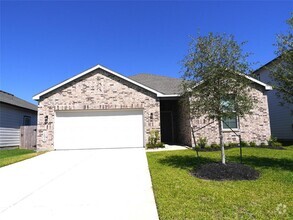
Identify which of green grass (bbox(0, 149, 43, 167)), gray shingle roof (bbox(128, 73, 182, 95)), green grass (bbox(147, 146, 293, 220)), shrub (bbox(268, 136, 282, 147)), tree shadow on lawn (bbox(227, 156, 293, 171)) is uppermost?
gray shingle roof (bbox(128, 73, 182, 95))

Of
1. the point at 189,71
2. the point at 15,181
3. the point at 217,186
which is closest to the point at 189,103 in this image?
the point at 189,71

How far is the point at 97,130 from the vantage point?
509 inches

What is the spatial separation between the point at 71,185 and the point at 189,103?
15.0 ft

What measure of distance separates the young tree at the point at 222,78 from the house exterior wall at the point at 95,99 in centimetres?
630

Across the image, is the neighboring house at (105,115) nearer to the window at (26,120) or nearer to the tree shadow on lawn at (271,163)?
the tree shadow on lawn at (271,163)

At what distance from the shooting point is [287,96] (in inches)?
304

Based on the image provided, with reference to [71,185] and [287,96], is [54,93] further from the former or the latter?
→ [287,96]

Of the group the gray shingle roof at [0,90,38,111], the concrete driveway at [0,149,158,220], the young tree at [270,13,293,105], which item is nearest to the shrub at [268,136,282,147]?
the young tree at [270,13,293,105]

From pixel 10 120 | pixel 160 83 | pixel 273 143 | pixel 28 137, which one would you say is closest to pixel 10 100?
pixel 10 120

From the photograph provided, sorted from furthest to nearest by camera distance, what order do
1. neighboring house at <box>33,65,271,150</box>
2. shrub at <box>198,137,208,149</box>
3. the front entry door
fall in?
the front entry door
neighboring house at <box>33,65,271,150</box>
shrub at <box>198,137,208,149</box>

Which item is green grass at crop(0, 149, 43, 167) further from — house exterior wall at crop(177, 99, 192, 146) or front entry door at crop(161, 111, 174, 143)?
front entry door at crop(161, 111, 174, 143)

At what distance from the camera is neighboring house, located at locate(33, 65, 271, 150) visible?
12.7 meters

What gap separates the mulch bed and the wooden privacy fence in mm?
13554

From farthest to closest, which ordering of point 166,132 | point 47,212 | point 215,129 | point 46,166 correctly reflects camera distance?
1. point 166,132
2. point 215,129
3. point 46,166
4. point 47,212
